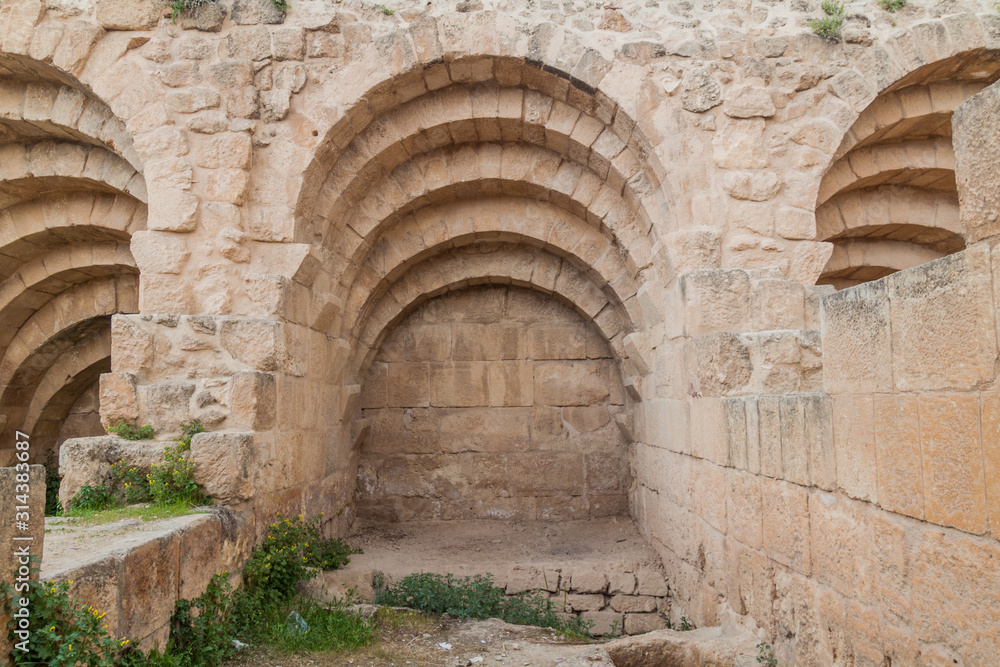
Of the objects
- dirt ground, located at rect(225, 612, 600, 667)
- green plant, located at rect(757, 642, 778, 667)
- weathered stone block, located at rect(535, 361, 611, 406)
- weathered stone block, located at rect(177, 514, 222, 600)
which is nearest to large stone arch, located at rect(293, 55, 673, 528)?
weathered stone block, located at rect(535, 361, 611, 406)

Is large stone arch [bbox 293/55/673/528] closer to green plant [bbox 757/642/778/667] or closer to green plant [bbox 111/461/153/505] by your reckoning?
green plant [bbox 111/461/153/505]

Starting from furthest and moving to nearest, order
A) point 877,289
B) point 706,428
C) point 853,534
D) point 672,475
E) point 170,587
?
1. point 672,475
2. point 706,428
3. point 170,587
4. point 853,534
5. point 877,289

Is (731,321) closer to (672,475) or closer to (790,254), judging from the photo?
(790,254)

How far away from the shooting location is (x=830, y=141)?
468 centimetres

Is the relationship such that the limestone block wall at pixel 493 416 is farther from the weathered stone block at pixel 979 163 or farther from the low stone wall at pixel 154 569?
the weathered stone block at pixel 979 163

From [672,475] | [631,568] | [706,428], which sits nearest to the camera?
[706,428]

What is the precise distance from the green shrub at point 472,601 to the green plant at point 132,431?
79.8 inches

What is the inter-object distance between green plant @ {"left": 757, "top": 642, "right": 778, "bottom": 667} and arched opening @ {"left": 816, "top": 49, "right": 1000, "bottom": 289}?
347 centimetres

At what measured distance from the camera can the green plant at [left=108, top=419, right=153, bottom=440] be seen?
4.20m

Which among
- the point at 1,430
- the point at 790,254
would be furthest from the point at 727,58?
the point at 1,430

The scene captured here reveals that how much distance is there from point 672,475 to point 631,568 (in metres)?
0.92

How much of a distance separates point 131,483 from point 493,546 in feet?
10.4

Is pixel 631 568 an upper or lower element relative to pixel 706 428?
lower

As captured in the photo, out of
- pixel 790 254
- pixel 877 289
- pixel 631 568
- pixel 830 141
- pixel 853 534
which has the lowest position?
pixel 631 568
